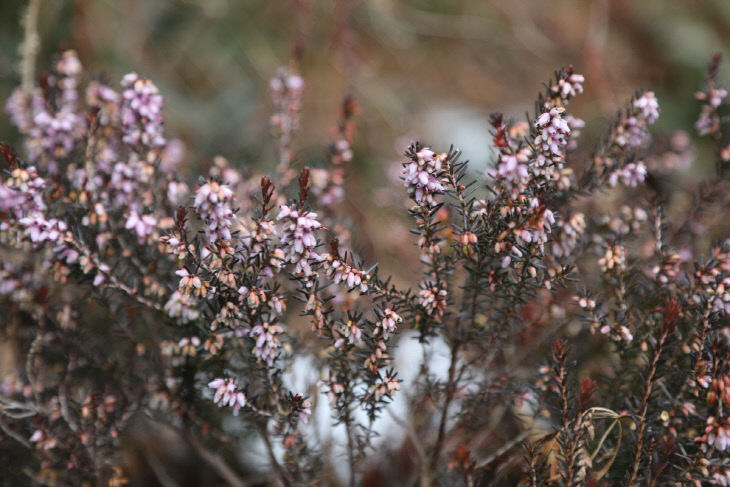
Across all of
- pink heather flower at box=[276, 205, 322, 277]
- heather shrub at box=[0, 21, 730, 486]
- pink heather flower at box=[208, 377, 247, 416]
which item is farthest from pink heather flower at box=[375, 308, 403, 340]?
pink heather flower at box=[208, 377, 247, 416]

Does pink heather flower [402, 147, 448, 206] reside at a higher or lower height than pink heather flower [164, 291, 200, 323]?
higher

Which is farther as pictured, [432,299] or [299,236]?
[432,299]

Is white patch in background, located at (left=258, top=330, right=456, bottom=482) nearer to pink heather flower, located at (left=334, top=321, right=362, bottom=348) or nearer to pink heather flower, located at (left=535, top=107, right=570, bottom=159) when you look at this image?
pink heather flower, located at (left=334, top=321, right=362, bottom=348)

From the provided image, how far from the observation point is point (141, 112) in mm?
1253

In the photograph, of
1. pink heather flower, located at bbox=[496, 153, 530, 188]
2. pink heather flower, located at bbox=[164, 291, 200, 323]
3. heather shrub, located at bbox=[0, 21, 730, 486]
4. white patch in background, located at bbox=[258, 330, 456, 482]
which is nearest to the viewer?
pink heather flower, located at bbox=[496, 153, 530, 188]

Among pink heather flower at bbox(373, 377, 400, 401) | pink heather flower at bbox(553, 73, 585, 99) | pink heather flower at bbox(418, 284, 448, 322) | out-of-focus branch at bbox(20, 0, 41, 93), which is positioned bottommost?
pink heather flower at bbox(373, 377, 400, 401)

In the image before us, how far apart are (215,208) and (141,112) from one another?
39 cm

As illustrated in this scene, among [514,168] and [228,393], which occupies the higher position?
[514,168]

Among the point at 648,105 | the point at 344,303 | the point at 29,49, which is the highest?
the point at 29,49

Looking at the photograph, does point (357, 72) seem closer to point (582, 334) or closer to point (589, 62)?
point (589, 62)

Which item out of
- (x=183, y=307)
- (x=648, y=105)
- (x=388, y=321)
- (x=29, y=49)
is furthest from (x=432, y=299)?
(x=29, y=49)

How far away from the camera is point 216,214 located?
1012 millimetres

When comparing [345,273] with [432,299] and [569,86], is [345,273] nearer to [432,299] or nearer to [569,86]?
[432,299]

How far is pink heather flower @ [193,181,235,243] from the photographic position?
0.99 m
